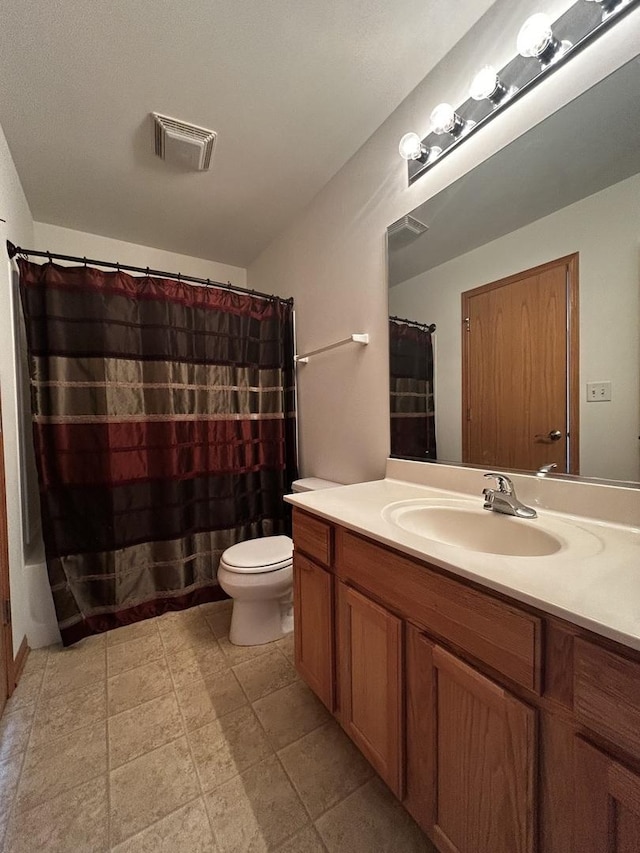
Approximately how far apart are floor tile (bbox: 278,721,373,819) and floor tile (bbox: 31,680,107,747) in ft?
2.44

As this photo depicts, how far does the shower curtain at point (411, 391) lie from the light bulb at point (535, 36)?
82 cm

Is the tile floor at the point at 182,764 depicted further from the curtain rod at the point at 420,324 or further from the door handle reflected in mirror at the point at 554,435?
the curtain rod at the point at 420,324

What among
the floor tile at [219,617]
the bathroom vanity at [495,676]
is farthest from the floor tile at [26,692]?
the bathroom vanity at [495,676]

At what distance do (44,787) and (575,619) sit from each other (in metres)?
1.53

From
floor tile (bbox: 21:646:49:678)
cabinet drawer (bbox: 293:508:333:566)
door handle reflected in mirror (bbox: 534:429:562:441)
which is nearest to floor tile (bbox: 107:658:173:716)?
floor tile (bbox: 21:646:49:678)

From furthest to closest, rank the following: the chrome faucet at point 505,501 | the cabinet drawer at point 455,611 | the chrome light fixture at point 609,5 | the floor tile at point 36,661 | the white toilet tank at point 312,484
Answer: the white toilet tank at point 312,484 < the floor tile at point 36,661 < the chrome faucet at point 505,501 < the chrome light fixture at point 609,5 < the cabinet drawer at point 455,611

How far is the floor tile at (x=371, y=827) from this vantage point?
85 cm

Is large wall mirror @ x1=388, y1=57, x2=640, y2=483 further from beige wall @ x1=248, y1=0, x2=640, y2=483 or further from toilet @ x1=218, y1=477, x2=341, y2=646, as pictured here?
toilet @ x1=218, y1=477, x2=341, y2=646

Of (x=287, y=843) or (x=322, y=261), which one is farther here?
(x=322, y=261)

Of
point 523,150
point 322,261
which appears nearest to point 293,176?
point 322,261

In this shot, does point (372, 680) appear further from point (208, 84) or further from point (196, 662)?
point (208, 84)

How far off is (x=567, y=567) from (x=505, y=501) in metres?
0.36

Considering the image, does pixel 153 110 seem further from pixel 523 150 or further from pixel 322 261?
pixel 523 150

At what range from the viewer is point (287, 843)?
2.82ft
